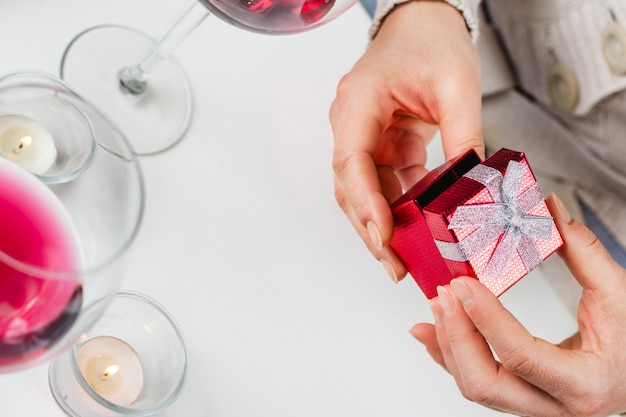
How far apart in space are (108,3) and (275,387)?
1.16 ft

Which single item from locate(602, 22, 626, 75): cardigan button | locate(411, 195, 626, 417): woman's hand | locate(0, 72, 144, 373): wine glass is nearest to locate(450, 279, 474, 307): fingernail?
locate(411, 195, 626, 417): woman's hand

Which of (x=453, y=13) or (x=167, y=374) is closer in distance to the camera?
(x=167, y=374)

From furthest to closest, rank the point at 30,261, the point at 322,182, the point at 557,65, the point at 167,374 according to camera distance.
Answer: the point at 557,65 < the point at 322,182 < the point at 167,374 < the point at 30,261

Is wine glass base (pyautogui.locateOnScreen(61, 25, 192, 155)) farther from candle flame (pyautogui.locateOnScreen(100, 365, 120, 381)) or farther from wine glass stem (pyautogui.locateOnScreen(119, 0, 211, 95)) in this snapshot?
candle flame (pyautogui.locateOnScreen(100, 365, 120, 381))

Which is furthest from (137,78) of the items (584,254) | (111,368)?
(584,254)

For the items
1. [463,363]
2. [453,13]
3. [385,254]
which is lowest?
[463,363]

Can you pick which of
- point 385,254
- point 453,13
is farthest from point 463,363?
point 453,13

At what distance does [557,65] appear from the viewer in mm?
825

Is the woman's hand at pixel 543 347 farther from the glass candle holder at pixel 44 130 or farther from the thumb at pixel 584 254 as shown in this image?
the glass candle holder at pixel 44 130

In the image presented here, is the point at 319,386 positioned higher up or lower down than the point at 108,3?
lower down

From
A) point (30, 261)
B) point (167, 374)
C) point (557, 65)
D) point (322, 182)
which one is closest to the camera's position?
point (30, 261)

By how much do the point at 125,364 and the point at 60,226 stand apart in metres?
0.14

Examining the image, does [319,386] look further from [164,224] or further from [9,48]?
[9,48]

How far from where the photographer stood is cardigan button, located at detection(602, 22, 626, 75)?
0.74 meters
